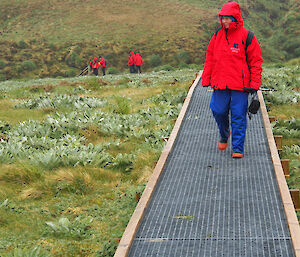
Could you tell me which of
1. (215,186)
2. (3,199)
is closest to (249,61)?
(215,186)

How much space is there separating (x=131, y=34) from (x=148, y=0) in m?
13.7

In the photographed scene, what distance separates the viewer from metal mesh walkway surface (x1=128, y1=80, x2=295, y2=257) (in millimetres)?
4367

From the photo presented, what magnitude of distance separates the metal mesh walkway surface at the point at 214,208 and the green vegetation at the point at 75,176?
22.0 inches

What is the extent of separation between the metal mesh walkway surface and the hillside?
4597cm

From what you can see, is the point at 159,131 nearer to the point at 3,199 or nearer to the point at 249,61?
the point at 249,61

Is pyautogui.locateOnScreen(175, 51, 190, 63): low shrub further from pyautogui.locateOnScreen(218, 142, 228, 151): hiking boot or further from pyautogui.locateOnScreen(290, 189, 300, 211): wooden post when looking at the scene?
pyautogui.locateOnScreen(290, 189, 300, 211): wooden post

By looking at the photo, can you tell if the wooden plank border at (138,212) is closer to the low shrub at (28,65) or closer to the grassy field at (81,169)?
the grassy field at (81,169)

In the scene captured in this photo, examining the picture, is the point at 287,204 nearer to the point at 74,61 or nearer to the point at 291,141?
the point at 291,141

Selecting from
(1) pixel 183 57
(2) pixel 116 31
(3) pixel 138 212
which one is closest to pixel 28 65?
(2) pixel 116 31

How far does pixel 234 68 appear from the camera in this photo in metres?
6.81

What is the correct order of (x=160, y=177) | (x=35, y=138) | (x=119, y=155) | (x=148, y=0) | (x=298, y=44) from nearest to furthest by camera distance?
(x=160, y=177) < (x=119, y=155) < (x=35, y=138) < (x=298, y=44) < (x=148, y=0)

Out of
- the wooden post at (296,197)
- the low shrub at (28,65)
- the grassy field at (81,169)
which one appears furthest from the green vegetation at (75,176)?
the low shrub at (28,65)

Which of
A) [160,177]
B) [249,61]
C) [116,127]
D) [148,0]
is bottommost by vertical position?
[148,0]

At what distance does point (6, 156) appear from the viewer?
26.3 feet
